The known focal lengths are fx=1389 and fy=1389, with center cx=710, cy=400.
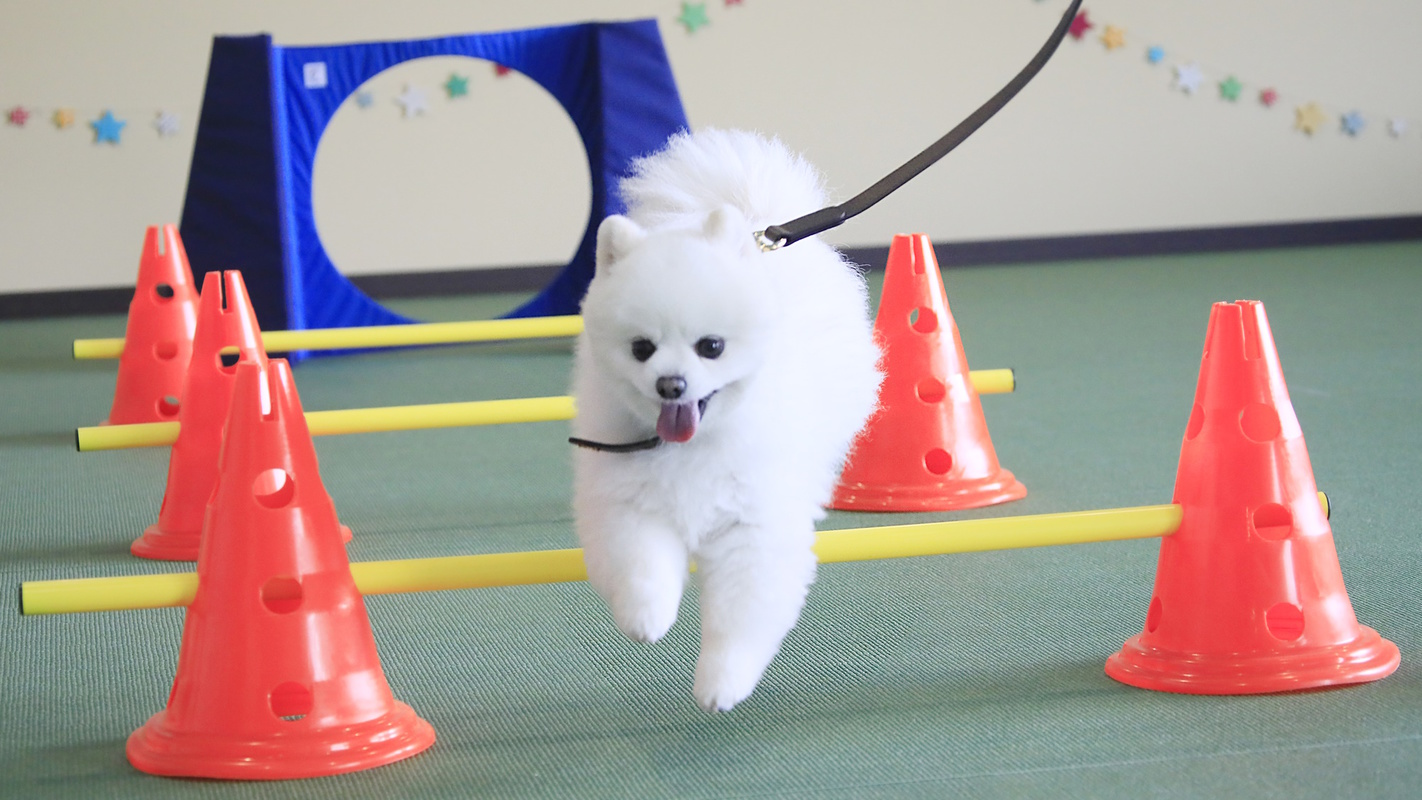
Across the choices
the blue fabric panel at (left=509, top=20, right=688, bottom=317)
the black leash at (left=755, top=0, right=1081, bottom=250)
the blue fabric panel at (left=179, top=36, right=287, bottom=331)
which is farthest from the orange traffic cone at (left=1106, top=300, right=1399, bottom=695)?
the blue fabric panel at (left=179, top=36, right=287, bottom=331)

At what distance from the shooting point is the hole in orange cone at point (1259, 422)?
6.11 feet

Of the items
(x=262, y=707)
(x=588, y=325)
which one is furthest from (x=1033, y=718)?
(x=262, y=707)

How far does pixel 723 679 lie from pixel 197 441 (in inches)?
60.2

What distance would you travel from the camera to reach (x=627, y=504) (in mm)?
1529

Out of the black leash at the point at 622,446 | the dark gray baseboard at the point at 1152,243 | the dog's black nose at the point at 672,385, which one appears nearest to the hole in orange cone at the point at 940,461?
the black leash at the point at 622,446

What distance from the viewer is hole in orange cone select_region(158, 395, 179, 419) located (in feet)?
12.2

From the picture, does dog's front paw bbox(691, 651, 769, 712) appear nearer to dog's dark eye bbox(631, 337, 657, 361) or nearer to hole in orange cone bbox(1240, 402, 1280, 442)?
dog's dark eye bbox(631, 337, 657, 361)

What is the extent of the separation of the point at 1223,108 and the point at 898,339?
18.3 ft

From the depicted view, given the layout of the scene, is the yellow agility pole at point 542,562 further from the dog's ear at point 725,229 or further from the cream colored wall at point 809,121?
the cream colored wall at point 809,121

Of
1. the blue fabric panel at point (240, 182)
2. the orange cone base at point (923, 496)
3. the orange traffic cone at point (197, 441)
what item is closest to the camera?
the orange traffic cone at point (197, 441)

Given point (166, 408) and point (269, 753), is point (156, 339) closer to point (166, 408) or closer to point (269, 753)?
point (166, 408)

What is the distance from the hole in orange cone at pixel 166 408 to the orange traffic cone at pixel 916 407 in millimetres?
1896

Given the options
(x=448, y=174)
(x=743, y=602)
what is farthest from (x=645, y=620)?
(x=448, y=174)

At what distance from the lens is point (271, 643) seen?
1614mm
